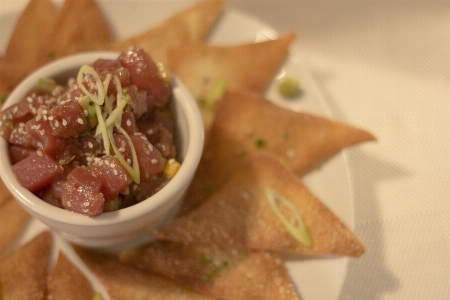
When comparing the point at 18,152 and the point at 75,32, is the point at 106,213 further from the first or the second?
the point at 75,32

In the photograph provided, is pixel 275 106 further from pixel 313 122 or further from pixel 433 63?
pixel 433 63

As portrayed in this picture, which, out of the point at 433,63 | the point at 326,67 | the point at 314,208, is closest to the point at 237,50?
the point at 326,67

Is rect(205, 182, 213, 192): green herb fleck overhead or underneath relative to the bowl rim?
underneath

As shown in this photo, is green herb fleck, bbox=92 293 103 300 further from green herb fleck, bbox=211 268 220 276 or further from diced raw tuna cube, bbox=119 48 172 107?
diced raw tuna cube, bbox=119 48 172 107

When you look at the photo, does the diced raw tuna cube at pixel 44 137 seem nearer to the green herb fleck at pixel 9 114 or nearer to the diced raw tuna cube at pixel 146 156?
the green herb fleck at pixel 9 114

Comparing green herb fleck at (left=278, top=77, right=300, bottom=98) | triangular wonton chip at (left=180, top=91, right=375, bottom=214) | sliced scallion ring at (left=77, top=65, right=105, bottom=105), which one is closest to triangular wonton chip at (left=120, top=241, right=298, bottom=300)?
triangular wonton chip at (left=180, top=91, right=375, bottom=214)

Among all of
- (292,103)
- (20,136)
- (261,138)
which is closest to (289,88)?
(292,103)
